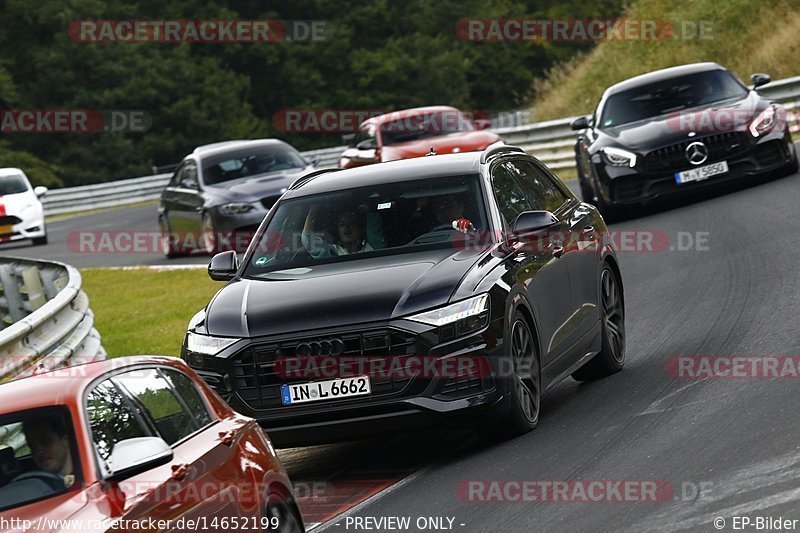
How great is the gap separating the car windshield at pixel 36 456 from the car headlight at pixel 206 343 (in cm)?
313

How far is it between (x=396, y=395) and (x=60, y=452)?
130 inches

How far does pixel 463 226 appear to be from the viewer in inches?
392

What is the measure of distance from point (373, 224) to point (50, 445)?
179 inches

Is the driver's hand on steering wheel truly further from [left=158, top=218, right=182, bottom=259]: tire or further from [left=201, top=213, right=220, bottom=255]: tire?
[left=158, top=218, right=182, bottom=259]: tire

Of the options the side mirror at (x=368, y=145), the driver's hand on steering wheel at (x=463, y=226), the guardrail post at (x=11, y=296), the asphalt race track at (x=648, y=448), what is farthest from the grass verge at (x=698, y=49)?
the driver's hand on steering wheel at (x=463, y=226)

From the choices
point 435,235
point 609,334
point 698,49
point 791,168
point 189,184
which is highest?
point 698,49

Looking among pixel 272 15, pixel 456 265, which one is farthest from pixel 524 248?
pixel 272 15

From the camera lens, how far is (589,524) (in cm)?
718

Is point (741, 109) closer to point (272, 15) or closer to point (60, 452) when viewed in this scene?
point (60, 452)

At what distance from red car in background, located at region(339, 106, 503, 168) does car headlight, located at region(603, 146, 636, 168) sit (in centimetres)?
549

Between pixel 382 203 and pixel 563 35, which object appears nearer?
pixel 382 203

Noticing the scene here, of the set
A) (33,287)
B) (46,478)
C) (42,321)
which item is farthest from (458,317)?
(33,287)

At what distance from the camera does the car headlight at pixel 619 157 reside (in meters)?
19.7

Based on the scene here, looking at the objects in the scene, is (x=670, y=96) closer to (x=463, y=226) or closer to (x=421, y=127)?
(x=421, y=127)
